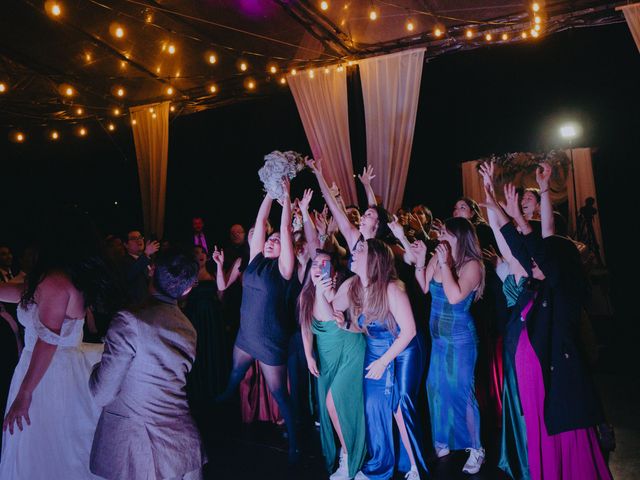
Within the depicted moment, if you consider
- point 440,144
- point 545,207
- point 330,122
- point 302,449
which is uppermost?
point 440,144

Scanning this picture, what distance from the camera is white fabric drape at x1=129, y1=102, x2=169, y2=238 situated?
7.78 m

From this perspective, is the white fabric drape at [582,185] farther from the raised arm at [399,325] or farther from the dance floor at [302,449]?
the raised arm at [399,325]

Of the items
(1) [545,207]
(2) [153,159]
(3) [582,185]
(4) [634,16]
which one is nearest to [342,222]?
(1) [545,207]

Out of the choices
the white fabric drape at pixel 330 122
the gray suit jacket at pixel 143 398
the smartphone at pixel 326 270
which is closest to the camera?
the gray suit jacket at pixel 143 398

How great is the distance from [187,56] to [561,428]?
6.21m

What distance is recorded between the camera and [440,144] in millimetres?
9469

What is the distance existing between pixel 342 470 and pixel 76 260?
2.16 metres

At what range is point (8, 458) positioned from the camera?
238 cm

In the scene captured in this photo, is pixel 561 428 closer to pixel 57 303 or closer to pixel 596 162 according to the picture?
pixel 57 303

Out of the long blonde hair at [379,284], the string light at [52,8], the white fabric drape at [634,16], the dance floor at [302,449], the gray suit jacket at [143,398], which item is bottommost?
the dance floor at [302,449]

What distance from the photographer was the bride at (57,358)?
2320 mm

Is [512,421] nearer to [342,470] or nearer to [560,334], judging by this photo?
[560,334]

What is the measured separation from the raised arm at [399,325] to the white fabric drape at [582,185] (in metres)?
7.46

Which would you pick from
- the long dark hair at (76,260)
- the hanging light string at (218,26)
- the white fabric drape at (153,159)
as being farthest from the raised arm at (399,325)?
the white fabric drape at (153,159)
